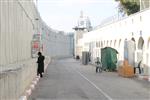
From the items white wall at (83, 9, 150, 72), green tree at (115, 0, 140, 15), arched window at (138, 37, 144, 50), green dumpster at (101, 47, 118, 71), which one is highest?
green tree at (115, 0, 140, 15)

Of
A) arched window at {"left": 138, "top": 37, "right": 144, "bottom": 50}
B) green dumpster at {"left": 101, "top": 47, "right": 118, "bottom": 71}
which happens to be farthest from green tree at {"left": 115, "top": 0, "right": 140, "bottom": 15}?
arched window at {"left": 138, "top": 37, "right": 144, "bottom": 50}

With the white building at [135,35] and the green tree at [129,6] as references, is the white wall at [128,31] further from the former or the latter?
the green tree at [129,6]

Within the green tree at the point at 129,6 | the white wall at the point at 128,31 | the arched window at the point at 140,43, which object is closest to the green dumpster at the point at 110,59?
the white wall at the point at 128,31

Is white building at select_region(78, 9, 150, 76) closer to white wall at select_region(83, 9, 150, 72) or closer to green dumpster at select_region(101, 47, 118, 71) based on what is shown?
white wall at select_region(83, 9, 150, 72)

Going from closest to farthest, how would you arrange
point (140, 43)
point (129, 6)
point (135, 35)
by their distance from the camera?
point (140, 43), point (135, 35), point (129, 6)

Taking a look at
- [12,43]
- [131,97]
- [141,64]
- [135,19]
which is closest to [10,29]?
[12,43]

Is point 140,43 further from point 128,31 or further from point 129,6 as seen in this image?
point 129,6

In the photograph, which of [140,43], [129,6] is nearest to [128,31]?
[140,43]

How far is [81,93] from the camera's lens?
2142cm

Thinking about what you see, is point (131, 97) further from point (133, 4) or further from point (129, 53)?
point (133, 4)

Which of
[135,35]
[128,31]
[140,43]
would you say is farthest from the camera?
[128,31]

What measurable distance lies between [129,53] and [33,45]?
8426mm

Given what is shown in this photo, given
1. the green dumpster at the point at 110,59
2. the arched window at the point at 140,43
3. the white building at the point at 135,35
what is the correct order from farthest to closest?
the green dumpster at the point at 110,59 < the arched window at the point at 140,43 < the white building at the point at 135,35

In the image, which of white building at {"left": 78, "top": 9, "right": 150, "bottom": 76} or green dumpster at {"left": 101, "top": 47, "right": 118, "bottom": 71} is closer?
white building at {"left": 78, "top": 9, "right": 150, "bottom": 76}
